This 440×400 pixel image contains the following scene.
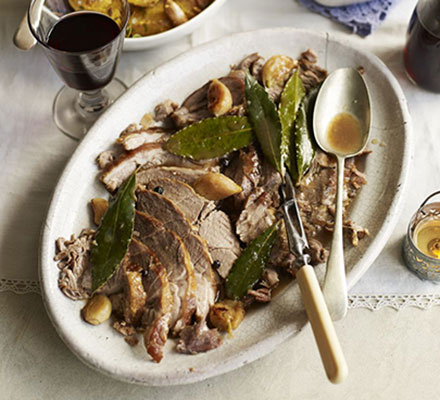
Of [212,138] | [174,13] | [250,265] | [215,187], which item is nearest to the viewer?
[250,265]

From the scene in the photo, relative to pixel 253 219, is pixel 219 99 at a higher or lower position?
higher

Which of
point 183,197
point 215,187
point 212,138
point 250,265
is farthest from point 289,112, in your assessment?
point 250,265

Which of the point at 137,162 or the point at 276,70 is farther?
the point at 276,70

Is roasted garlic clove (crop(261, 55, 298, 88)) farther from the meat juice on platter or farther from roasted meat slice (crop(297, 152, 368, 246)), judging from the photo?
the meat juice on platter

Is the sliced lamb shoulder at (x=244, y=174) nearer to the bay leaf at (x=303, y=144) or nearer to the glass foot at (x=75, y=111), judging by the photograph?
the bay leaf at (x=303, y=144)

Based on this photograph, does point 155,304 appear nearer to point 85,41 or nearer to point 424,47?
point 85,41

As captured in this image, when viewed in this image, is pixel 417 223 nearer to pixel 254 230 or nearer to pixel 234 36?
pixel 254 230
